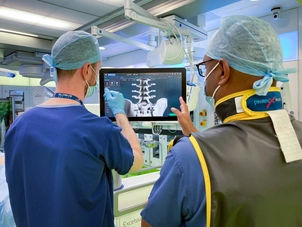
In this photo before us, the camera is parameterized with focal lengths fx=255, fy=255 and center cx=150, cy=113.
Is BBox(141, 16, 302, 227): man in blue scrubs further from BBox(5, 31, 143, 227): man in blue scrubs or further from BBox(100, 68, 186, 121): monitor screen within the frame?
BBox(100, 68, 186, 121): monitor screen

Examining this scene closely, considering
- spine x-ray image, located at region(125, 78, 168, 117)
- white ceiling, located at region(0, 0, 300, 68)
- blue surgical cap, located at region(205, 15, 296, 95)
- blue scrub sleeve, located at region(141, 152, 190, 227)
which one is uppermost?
white ceiling, located at region(0, 0, 300, 68)

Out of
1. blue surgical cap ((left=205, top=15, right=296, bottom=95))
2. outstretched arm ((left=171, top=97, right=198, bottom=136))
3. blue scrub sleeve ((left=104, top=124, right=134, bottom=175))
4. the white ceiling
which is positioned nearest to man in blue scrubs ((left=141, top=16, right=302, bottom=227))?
blue surgical cap ((left=205, top=15, right=296, bottom=95))

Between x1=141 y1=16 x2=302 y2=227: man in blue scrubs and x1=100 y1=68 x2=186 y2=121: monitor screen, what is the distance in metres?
0.68

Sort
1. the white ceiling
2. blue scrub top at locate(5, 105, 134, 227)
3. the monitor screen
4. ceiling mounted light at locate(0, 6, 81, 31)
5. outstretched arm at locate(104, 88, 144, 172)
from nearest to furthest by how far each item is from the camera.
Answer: blue scrub top at locate(5, 105, 134, 227) < outstretched arm at locate(104, 88, 144, 172) < the monitor screen < the white ceiling < ceiling mounted light at locate(0, 6, 81, 31)

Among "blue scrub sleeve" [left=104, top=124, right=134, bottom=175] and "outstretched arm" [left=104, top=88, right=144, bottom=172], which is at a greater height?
"outstretched arm" [left=104, top=88, right=144, bottom=172]

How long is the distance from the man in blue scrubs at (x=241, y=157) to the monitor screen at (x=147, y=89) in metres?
0.68

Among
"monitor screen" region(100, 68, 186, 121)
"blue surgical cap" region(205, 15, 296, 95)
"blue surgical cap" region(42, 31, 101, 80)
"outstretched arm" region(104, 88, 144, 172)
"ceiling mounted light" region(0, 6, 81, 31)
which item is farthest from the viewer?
"ceiling mounted light" region(0, 6, 81, 31)

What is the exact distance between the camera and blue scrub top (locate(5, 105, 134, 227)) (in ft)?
3.29

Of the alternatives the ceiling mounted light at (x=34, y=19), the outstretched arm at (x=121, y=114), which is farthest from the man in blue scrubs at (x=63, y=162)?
the ceiling mounted light at (x=34, y=19)

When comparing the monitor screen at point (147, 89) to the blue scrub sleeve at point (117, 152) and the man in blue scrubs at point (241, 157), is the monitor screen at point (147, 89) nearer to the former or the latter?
the blue scrub sleeve at point (117, 152)

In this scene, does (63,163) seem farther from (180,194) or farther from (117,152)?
(180,194)

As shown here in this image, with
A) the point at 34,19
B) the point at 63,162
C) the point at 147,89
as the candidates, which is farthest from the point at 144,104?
the point at 34,19

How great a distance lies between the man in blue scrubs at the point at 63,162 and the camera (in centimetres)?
100

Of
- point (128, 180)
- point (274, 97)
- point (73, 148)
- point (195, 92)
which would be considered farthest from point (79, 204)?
point (195, 92)
